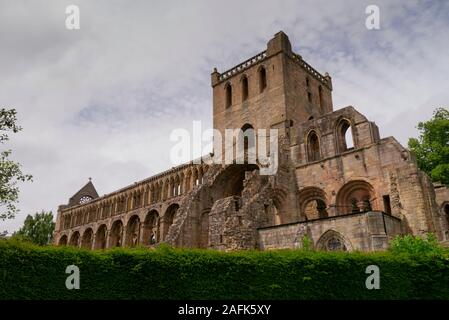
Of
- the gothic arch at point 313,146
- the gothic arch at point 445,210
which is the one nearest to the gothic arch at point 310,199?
Answer: the gothic arch at point 313,146

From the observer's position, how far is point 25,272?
9.00 m

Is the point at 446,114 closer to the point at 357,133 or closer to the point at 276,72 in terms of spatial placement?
the point at 357,133

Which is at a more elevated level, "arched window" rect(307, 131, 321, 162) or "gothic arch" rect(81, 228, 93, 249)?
"arched window" rect(307, 131, 321, 162)

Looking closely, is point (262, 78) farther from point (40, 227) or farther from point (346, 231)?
point (40, 227)

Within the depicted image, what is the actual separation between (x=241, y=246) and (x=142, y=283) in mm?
9976

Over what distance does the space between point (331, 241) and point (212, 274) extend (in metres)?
9.14

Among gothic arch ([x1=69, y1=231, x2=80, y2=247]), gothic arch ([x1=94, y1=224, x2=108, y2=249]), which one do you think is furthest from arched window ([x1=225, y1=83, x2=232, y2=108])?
gothic arch ([x1=69, y1=231, x2=80, y2=247])

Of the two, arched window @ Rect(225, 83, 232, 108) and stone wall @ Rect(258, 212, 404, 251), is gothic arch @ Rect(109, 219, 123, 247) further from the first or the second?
stone wall @ Rect(258, 212, 404, 251)

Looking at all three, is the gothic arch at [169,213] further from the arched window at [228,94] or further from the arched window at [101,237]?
the arched window at [101,237]

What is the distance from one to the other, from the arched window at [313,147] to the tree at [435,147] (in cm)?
889

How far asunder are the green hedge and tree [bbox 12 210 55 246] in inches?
2002

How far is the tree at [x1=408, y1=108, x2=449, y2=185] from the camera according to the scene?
27656 mm

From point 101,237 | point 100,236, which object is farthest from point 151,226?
point 101,237

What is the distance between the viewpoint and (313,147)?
1008 inches
